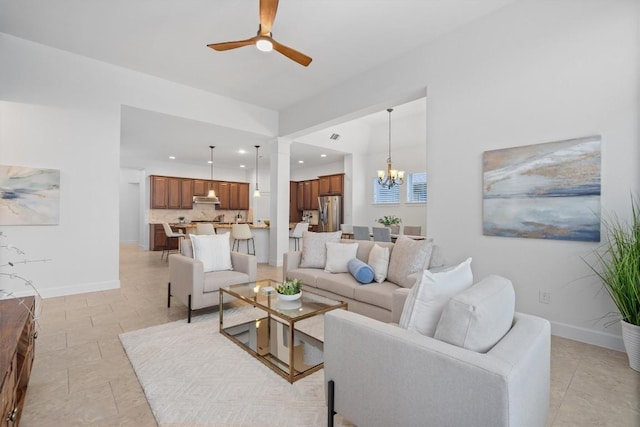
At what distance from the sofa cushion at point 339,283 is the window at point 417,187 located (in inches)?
169

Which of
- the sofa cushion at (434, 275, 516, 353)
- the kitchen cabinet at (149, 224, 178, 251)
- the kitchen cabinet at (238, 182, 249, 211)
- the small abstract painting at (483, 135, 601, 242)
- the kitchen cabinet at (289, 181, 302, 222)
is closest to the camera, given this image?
the sofa cushion at (434, 275, 516, 353)

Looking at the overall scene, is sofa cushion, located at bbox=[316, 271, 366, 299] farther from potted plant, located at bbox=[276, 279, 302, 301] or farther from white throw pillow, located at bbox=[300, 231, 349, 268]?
potted plant, located at bbox=[276, 279, 302, 301]

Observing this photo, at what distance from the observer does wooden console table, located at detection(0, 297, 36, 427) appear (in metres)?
1.20

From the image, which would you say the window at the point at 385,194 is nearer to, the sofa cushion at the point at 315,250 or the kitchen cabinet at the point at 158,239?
the sofa cushion at the point at 315,250

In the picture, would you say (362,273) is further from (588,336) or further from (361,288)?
(588,336)

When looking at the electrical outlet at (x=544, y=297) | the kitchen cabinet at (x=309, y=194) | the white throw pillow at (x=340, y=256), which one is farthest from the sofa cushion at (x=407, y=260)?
the kitchen cabinet at (x=309, y=194)

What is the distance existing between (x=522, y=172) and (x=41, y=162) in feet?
19.0

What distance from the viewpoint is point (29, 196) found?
3.82 meters

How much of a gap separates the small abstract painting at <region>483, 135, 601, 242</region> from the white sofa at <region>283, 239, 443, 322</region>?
870 mm

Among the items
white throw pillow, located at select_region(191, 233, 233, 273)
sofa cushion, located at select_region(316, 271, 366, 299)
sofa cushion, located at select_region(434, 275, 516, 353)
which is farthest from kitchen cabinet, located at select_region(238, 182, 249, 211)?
sofa cushion, located at select_region(434, 275, 516, 353)

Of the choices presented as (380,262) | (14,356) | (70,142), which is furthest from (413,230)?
(14,356)

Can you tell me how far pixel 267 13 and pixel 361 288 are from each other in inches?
106

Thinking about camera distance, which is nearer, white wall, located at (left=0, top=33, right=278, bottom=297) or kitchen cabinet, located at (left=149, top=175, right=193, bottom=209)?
white wall, located at (left=0, top=33, right=278, bottom=297)

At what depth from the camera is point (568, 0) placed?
281cm
